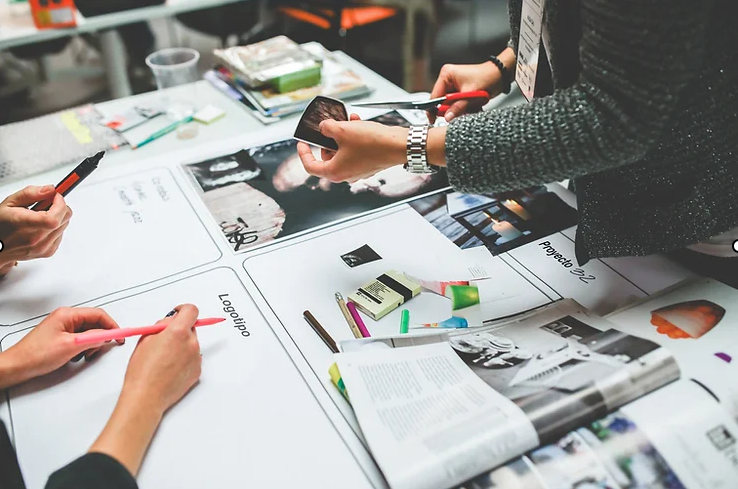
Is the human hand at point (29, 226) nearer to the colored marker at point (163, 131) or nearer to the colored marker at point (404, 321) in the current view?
the colored marker at point (163, 131)

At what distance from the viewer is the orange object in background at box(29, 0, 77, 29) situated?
1894 millimetres

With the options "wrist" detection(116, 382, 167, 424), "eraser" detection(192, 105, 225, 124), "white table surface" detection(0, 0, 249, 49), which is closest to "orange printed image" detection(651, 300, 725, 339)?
"wrist" detection(116, 382, 167, 424)

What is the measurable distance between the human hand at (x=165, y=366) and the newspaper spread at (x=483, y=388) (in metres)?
0.17

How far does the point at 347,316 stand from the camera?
2.61 ft

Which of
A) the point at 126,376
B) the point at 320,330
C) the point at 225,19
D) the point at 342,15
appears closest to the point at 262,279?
the point at 320,330

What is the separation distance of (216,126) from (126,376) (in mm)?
741

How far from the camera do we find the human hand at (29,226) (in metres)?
0.81

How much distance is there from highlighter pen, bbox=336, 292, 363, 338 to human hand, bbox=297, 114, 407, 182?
164 mm

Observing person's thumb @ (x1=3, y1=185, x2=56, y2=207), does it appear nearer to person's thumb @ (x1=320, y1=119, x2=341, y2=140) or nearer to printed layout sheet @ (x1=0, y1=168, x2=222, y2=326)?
printed layout sheet @ (x1=0, y1=168, x2=222, y2=326)

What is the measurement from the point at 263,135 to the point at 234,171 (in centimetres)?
16

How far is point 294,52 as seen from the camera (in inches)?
56.4

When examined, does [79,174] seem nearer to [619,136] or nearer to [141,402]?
[141,402]

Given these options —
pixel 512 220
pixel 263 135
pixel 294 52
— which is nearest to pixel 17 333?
pixel 263 135

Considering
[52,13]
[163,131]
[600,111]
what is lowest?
[163,131]
